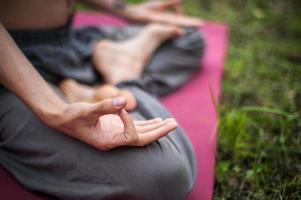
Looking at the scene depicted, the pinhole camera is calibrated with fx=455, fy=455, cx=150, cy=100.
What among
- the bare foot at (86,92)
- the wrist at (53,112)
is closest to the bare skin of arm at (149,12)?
the bare foot at (86,92)

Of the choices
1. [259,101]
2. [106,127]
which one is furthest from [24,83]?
[259,101]

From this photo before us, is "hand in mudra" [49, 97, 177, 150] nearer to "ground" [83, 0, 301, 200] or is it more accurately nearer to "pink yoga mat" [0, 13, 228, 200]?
"pink yoga mat" [0, 13, 228, 200]

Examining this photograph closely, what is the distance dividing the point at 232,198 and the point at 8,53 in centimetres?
86

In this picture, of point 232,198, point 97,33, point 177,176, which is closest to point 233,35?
point 97,33

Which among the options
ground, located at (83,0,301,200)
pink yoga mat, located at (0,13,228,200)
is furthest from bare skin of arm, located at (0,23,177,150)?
ground, located at (83,0,301,200)

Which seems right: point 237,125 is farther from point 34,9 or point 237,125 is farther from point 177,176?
point 34,9

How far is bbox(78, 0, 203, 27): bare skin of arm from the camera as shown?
2.26m

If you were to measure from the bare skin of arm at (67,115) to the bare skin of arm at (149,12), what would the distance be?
1.01 m

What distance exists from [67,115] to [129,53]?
2.79 ft

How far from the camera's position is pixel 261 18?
9.85 ft

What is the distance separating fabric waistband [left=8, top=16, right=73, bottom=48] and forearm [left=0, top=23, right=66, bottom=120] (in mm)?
341

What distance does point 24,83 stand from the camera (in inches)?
49.6

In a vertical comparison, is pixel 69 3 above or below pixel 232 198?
above

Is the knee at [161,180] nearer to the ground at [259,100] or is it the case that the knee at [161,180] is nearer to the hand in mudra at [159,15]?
the ground at [259,100]
